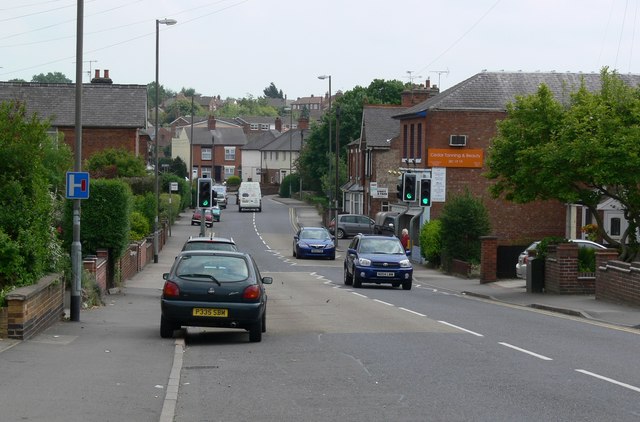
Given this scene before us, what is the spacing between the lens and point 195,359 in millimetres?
14562

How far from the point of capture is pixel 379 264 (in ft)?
111

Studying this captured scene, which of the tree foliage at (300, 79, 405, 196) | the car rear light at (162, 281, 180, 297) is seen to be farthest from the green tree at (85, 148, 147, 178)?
the car rear light at (162, 281, 180, 297)

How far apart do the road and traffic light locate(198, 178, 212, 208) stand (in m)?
10.9

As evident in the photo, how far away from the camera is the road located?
10289 mm

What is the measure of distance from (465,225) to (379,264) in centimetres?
864

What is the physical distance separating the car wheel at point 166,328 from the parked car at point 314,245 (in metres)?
Result: 35.9

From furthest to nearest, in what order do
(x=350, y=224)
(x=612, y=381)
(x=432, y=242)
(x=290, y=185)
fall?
1. (x=290, y=185)
2. (x=350, y=224)
3. (x=432, y=242)
4. (x=612, y=381)

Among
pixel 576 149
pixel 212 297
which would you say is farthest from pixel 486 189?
pixel 212 297

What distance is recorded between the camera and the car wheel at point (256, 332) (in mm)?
Answer: 16661

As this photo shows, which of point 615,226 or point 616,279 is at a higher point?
point 615,226

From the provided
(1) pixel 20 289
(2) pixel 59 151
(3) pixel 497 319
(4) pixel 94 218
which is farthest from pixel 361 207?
(1) pixel 20 289

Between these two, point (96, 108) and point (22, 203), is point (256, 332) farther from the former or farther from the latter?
point (96, 108)

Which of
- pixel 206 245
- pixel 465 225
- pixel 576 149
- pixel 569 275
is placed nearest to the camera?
pixel 206 245

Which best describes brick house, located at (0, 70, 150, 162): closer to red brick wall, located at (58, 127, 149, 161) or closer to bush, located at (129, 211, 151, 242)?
red brick wall, located at (58, 127, 149, 161)
